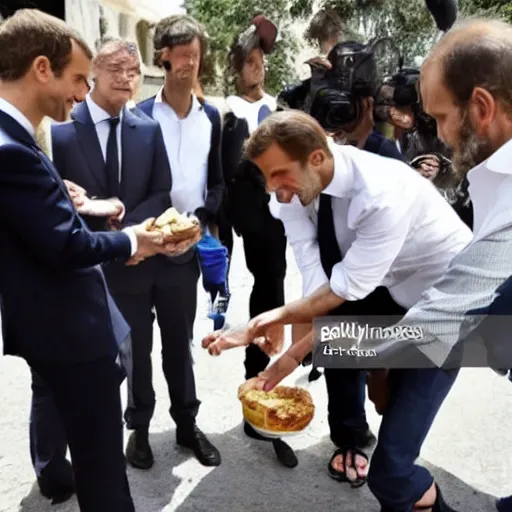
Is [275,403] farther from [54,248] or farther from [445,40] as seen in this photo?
[445,40]

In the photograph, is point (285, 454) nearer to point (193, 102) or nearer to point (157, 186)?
point (157, 186)

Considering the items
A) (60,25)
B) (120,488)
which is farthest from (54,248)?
(120,488)

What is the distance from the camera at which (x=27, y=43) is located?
158 centimetres

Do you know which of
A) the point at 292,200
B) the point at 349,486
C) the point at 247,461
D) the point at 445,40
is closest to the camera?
the point at 445,40

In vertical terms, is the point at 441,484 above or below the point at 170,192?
below

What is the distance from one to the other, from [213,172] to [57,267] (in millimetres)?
1230

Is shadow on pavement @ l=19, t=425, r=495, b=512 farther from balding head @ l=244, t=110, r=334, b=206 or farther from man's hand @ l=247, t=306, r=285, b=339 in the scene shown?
balding head @ l=244, t=110, r=334, b=206

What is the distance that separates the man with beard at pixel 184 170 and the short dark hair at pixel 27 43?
3.40 feet

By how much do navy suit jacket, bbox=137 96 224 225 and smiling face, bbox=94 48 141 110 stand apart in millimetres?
327

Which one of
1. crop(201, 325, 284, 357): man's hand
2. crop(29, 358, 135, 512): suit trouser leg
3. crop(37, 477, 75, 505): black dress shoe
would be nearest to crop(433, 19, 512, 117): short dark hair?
crop(201, 325, 284, 357): man's hand

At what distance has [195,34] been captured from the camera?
2.65 metres

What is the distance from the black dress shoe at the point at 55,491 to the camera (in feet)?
7.77

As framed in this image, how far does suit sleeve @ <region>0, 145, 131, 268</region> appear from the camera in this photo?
151cm

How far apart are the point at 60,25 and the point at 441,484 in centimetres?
217
